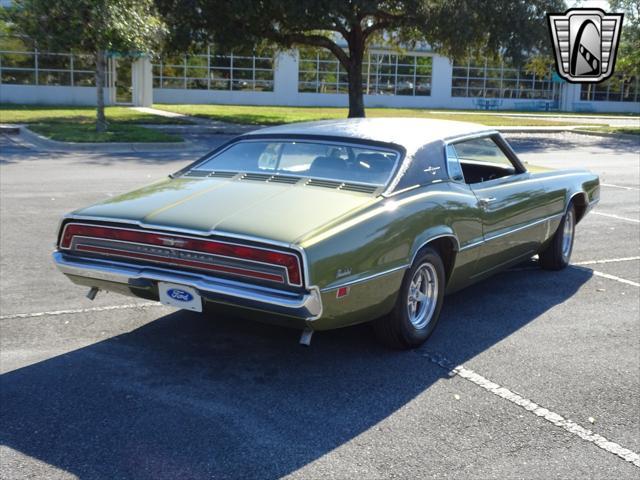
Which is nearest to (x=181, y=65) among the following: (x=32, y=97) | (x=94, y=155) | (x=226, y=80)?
(x=226, y=80)

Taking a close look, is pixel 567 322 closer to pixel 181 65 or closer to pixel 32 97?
pixel 32 97

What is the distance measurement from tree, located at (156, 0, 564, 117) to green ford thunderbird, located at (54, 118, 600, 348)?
60.4 feet

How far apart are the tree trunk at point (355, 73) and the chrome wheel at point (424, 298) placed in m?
22.4

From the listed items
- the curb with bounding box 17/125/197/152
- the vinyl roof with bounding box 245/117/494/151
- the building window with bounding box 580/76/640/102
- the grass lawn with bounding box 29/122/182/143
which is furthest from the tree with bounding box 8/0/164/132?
the building window with bounding box 580/76/640/102

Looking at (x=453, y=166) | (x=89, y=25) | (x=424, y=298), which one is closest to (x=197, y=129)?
(x=89, y=25)

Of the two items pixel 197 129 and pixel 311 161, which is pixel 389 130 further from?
pixel 197 129

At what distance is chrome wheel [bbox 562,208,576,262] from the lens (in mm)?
7293

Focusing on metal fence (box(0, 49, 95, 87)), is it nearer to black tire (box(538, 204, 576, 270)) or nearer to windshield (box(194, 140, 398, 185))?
black tire (box(538, 204, 576, 270))

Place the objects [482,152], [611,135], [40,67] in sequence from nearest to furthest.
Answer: [482,152] < [611,135] < [40,67]

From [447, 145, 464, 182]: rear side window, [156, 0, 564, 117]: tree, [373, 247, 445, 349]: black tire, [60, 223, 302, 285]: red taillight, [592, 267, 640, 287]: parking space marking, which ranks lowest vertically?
[592, 267, 640, 287]: parking space marking

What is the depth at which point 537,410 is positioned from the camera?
13.8 feet

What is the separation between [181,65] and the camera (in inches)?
1678

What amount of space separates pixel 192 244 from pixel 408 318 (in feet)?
4.77

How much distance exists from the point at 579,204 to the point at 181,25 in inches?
Answer: 784
